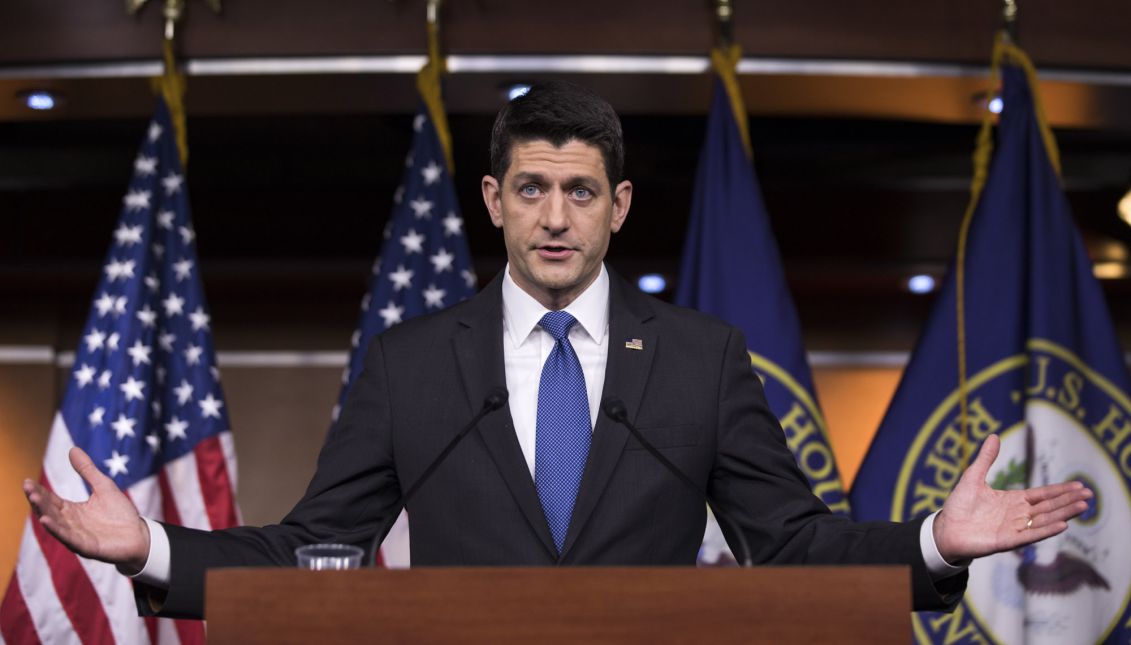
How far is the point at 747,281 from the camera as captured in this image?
377cm

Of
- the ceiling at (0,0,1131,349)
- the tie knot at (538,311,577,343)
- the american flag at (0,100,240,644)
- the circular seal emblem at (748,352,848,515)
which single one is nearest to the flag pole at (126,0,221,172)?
the american flag at (0,100,240,644)

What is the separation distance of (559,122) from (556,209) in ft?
0.50

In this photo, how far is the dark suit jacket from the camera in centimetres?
219

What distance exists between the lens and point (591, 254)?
2311mm

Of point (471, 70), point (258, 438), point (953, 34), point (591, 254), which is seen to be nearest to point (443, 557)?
point (591, 254)

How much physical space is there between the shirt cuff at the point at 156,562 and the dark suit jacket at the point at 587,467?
80 mm

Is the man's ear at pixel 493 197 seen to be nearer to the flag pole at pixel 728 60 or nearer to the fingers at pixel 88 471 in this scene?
the fingers at pixel 88 471

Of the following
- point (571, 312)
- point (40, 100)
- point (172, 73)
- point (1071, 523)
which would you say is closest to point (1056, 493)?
point (571, 312)

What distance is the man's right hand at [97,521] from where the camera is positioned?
75.0 inches

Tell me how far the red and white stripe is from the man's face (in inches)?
72.8

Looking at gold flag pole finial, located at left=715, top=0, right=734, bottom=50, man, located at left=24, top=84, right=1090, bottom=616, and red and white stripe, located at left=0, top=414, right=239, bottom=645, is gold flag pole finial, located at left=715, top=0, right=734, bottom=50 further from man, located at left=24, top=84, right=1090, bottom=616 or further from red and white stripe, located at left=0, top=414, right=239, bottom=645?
red and white stripe, located at left=0, top=414, right=239, bottom=645

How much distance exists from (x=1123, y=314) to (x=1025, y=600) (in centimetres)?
256

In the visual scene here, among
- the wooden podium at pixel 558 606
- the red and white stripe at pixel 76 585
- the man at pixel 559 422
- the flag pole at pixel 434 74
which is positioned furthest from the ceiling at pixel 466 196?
the wooden podium at pixel 558 606

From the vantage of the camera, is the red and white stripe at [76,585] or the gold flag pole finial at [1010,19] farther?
the gold flag pole finial at [1010,19]
